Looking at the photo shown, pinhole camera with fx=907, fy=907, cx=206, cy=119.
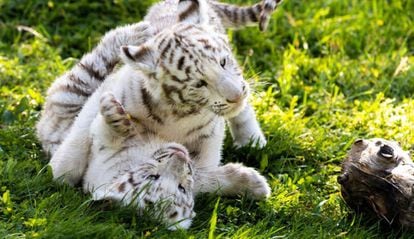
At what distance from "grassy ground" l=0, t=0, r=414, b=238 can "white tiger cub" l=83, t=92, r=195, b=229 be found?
0.10 m

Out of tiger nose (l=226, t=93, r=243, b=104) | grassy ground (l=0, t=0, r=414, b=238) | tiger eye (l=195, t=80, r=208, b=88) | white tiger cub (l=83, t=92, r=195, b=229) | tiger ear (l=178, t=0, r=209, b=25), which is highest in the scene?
tiger ear (l=178, t=0, r=209, b=25)

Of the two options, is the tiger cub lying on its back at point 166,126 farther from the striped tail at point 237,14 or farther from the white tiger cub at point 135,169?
the striped tail at point 237,14

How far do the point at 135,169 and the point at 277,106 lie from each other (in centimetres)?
207

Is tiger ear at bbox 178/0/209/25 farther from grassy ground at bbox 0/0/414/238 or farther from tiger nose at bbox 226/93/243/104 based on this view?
tiger nose at bbox 226/93/243/104

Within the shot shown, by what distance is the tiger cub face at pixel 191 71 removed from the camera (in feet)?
15.5

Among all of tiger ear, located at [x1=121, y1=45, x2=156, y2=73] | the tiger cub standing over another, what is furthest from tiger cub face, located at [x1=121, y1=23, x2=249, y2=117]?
the tiger cub standing over another

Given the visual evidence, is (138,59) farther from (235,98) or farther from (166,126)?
(235,98)

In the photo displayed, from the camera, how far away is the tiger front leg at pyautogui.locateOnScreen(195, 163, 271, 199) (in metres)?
5.10

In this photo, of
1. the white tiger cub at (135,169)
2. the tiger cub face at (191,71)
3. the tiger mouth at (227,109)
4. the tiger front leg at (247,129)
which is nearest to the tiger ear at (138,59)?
the tiger cub face at (191,71)

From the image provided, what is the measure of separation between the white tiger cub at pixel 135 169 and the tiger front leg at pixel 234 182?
0.38 m

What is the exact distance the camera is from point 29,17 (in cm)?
763

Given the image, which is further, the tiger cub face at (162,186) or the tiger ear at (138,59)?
the tiger ear at (138,59)

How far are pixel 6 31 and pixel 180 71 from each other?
10.2ft

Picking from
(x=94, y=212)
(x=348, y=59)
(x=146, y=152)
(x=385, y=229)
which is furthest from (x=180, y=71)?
(x=348, y=59)
